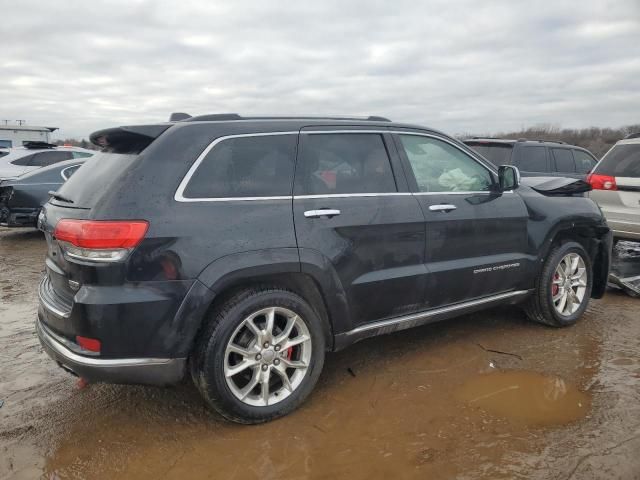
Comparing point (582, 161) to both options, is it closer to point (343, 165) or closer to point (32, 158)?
point (343, 165)

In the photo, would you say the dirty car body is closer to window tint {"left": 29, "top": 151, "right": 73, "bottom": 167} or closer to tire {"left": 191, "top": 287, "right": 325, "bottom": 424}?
window tint {"left": 29, "top": 151, "right": 73, "bottom": 167}

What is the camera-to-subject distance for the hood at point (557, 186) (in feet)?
15.5

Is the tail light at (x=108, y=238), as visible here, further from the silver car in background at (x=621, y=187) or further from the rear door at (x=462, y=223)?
the silver car in background at (x=621, y=187)

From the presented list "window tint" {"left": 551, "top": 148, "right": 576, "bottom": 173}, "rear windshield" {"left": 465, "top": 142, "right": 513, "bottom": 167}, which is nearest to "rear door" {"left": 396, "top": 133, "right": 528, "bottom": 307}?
"rear windshield" {"left": 465, "top": 142, "right": 513, "bottom": 167}

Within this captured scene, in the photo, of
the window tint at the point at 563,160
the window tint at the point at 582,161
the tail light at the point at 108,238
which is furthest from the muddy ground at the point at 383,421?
the window tint at the point at 582,161

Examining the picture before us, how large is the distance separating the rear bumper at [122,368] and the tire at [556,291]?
322 cm

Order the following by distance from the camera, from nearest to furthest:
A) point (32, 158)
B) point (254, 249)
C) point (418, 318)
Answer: point (254, 249) < point (418, 318) < point (32, 158)

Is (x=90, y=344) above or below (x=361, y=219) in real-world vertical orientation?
below

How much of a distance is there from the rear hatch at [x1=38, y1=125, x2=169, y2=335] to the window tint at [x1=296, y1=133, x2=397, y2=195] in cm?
92

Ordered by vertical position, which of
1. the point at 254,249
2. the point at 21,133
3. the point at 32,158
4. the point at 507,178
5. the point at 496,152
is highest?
the point at 21,133

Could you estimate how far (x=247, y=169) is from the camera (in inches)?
125

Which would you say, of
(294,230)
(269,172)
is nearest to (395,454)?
(294,230)

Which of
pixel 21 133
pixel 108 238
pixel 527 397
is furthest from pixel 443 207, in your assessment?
pixel 21 133

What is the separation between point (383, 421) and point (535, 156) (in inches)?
291
